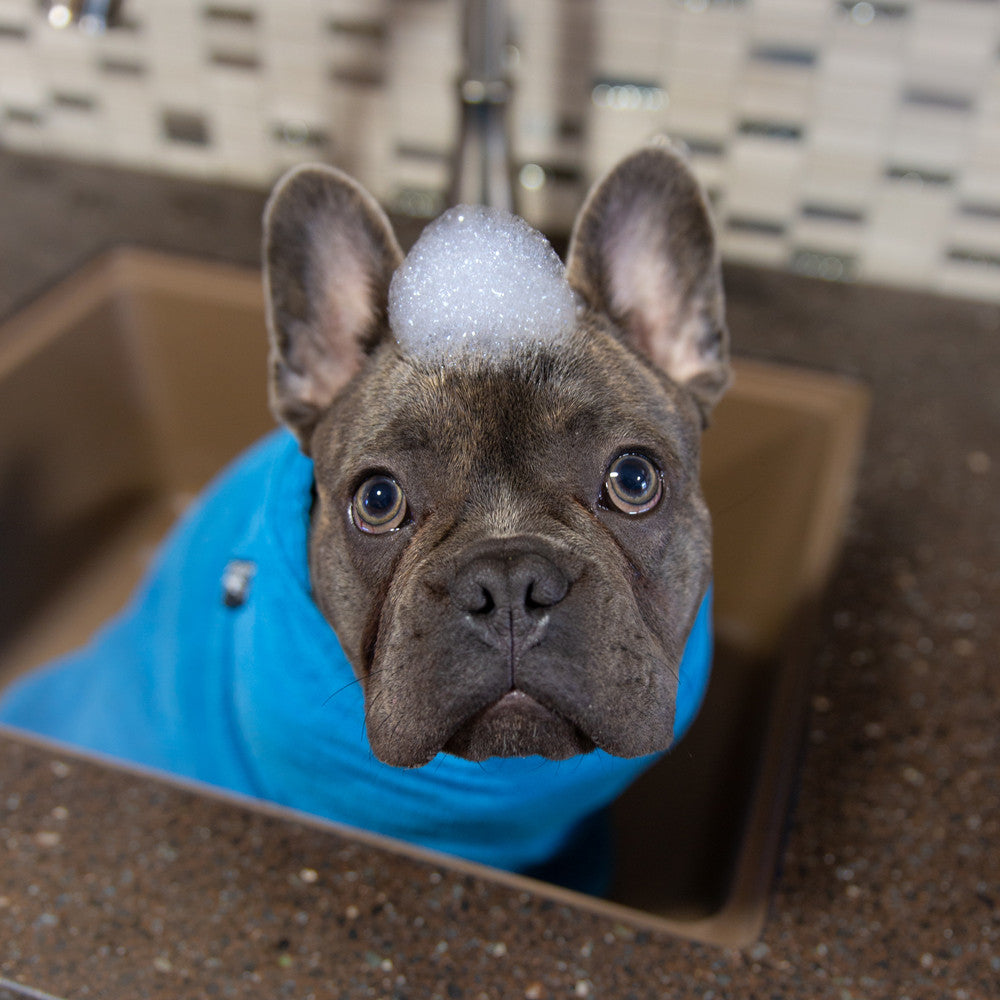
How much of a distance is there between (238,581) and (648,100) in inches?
31.7

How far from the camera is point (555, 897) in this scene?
2.23ft

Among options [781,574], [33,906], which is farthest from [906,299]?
[33,906]

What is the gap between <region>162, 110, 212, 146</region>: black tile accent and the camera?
1349 millimetres

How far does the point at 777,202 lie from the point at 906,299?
204mm

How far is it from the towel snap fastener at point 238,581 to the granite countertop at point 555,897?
0.17 m

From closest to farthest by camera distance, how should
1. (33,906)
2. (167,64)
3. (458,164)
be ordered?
(33,906)
(458,164)
(167,64)

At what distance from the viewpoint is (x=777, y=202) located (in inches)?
49.1

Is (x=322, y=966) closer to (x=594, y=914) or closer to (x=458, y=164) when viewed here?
(x=594, y=914)

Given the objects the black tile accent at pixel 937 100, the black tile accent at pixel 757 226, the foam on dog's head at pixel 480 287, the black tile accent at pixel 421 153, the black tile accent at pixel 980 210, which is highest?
the foam on dog's head at pixel 480 287

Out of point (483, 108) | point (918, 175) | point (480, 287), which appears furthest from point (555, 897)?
point (918, 175)

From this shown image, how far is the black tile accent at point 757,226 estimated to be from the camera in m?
1.24

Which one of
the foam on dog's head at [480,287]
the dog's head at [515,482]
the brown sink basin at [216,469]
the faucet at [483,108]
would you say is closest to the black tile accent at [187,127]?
the brown sink basin at [216,469]

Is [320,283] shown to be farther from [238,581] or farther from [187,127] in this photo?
[187,127]

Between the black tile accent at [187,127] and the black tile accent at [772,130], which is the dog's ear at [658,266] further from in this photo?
the black tile accent at [187,127]
